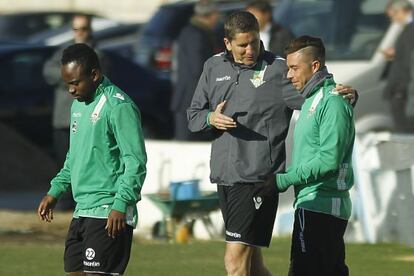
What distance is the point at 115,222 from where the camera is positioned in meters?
8.07

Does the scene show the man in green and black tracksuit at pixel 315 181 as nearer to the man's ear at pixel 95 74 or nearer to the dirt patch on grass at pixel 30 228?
the man's ear at pixel 95 74

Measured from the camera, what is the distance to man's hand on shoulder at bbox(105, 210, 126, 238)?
317 inches

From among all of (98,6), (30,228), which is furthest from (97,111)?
(98,6)

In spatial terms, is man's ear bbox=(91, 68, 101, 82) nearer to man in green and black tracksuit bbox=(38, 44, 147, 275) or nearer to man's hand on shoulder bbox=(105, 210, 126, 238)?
man in green and black tracksuit bbox=(38, 44, 147, 275)

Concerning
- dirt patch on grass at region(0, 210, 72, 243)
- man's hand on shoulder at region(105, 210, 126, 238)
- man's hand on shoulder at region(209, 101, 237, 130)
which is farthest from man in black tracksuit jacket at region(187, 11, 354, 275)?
dirt patch on grass at region(0, 210, 72, 243)

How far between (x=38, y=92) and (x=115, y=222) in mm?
11613

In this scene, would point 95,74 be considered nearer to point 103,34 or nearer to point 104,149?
point 104,149

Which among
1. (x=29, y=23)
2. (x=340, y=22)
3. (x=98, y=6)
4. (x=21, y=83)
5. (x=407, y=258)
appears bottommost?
(x=407, y=258)

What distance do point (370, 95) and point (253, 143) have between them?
8085mm

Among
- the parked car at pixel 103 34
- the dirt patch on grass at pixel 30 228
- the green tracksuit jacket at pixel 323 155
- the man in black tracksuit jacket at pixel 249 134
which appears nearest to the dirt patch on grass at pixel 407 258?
the man in black tracksuit jacket at pixel 249 134

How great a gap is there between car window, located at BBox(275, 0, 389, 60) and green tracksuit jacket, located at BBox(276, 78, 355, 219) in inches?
369

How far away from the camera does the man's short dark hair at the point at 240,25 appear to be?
30.2 ft

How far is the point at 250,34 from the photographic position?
923 cm

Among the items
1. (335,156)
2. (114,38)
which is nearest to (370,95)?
(335,156)
